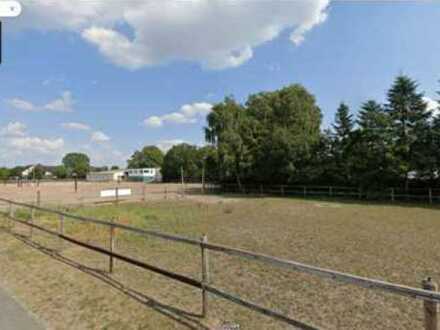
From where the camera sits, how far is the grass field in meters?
3.84

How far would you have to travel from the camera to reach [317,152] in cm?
2673

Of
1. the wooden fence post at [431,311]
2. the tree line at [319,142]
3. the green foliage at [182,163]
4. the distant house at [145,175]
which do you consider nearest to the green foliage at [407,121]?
the tree line at [319,142]

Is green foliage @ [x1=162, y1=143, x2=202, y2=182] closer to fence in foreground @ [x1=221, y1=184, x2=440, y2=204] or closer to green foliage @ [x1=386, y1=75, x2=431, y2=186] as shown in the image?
fence in foreground @ [x1=221, y1=184, x2=440, y2=204]

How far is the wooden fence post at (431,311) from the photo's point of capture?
209cm

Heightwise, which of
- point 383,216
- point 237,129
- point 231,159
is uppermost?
point 237,129

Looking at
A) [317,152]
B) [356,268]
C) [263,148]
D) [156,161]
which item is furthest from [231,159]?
[156,161]

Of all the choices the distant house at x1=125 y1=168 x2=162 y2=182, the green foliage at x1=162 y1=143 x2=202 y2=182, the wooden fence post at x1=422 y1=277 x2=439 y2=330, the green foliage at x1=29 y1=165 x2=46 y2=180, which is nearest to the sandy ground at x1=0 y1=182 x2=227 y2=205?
the wooden fence post at x1=422 y1=277 x2=439 y2=330

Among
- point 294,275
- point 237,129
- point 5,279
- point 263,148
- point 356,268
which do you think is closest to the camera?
point 5,279

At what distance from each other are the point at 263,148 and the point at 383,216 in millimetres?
15362

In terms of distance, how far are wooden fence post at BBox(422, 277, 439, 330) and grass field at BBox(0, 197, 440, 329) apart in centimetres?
185

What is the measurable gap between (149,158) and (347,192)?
82103mm

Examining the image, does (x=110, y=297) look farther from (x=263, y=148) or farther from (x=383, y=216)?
(x=263, y=148)

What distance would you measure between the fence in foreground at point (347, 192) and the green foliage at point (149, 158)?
68777 millimetres

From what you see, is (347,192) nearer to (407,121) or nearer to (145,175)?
(407,121)
